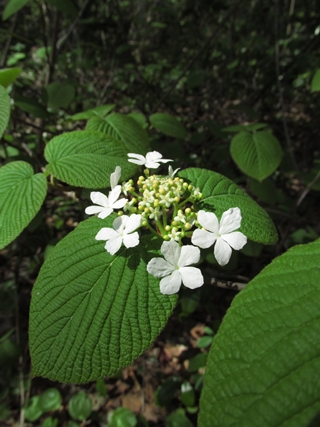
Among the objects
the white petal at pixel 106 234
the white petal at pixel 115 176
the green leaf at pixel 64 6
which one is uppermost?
the green leaf at pixel 64 6

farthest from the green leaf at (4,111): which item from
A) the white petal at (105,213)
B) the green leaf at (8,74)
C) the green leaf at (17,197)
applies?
the white petal at (105,213)

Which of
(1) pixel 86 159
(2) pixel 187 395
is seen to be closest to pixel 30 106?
(1) pixel 86 159

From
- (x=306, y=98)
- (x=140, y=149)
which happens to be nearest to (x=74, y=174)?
(x=140, y=149)

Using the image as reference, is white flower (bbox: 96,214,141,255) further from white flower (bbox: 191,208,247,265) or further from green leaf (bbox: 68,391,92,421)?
green leaf (bbox: 68,391,92,421)

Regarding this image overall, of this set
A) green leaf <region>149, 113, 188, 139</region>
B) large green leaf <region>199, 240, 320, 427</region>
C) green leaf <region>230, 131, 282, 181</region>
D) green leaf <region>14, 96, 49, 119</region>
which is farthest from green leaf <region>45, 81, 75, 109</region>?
large green leaf <region>199, 240, 320, 427</region>

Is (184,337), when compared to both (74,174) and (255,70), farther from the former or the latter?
(255,70)

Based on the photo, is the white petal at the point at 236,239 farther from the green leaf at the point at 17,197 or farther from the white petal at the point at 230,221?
the green leaf at the point at 17,197
